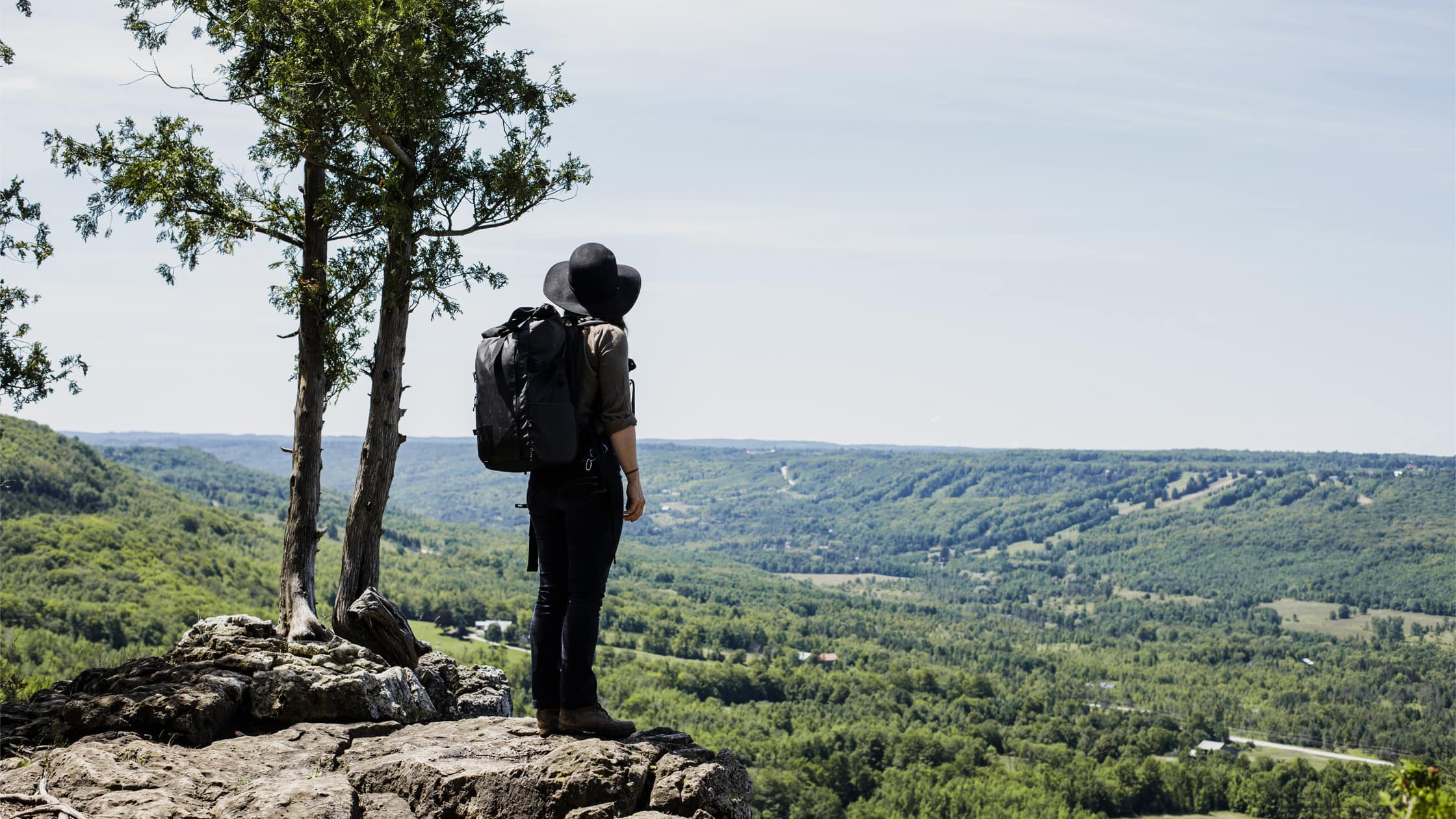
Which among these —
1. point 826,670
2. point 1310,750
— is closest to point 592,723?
point 826,670

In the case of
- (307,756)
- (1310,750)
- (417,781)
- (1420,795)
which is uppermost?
(1420,795)

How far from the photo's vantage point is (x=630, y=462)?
525 centimetres

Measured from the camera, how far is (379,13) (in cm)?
921

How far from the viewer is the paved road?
99.5 meters

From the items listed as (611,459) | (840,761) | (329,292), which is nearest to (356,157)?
(329,292)

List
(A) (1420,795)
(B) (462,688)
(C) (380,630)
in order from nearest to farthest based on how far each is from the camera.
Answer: (A) (1420,795) < (B) (462,688) < (C) (380,630)

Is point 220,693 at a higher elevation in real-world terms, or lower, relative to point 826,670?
higher

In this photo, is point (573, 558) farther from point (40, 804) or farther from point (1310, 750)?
point (1310, 750)

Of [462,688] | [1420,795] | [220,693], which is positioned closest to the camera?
[1420,795]

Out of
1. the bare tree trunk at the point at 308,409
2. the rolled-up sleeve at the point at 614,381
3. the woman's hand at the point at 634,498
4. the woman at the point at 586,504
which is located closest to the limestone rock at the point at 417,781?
the woman at the point at 586,504

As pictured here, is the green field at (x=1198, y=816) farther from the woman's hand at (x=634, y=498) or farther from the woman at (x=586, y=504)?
the woman's hand at (x=634, y=498)

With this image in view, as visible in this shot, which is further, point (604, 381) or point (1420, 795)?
point (604, 381)

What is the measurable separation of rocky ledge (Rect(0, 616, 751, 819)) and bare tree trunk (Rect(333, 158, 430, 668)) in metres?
1.99

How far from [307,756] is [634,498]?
2478 millimetres
